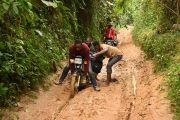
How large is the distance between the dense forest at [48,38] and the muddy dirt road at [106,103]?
403mm

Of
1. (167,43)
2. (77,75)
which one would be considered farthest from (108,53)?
(167,43)

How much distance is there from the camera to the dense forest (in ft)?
28.7

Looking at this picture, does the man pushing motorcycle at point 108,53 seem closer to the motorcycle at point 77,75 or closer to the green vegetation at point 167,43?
the motorcycle at point 77,75

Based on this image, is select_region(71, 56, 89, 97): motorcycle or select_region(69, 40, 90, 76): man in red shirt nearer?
select_region(71, 56, 89, 97): motorcycle

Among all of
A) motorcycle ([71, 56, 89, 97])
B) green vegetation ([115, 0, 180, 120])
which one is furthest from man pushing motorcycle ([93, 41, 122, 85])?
green vegetation ([115, 0, 180, 120])

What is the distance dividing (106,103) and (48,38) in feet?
13.9

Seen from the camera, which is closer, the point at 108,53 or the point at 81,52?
the point at 81,52

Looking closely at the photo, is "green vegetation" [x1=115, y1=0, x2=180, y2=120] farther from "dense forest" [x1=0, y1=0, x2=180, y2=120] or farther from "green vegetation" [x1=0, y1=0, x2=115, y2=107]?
"green vegetation" [x1=0, y1=0, x2=115, y2=107]

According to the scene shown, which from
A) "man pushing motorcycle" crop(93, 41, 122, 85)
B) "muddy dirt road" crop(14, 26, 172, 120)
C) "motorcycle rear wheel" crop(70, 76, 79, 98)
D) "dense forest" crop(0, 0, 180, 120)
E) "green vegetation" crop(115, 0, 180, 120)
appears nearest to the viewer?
"muddy dirt road" crop(14, 26, 172, 120)

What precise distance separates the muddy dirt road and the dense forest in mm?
403

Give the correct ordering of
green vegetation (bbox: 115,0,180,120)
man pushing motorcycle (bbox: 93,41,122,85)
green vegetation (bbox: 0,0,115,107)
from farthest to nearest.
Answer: man pushing motorcycle (bbox: 93,41,122,85) → green vegetation (bbox: 115,0,180,120) → green vegetation (bbox: 0,0,115,107)

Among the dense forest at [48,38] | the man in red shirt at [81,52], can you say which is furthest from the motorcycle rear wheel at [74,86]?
the dense forest at [48,38]

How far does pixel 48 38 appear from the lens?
42.0 feet

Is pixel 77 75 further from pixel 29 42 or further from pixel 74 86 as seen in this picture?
pixel 29 42
